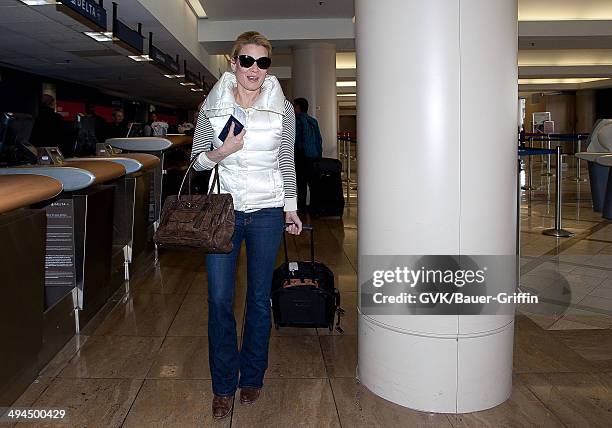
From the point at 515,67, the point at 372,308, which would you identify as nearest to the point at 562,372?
the point at 372,308

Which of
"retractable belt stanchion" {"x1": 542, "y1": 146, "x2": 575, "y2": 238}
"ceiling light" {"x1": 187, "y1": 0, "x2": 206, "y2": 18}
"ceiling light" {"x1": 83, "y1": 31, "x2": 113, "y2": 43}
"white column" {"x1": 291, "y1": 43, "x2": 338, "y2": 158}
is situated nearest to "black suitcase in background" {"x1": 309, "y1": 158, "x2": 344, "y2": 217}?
"retractable belt stanchion" {"x1": 542, "y1": 146, "x2": 575, "y2": 238}

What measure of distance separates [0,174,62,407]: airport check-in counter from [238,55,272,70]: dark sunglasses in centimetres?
95

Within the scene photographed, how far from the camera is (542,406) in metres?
2.69

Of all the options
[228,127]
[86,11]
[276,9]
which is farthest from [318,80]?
[228,127]

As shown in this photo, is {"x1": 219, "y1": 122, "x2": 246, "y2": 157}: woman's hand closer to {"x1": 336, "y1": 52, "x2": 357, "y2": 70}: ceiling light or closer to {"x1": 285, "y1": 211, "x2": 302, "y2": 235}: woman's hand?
{"x1": 285, "y1": 211, "x2": 302, "y2": 235}: woman's hand

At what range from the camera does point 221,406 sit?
2615 millimetres

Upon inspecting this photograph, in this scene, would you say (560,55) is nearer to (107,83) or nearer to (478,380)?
(107,83)

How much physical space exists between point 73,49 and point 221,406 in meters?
9.26

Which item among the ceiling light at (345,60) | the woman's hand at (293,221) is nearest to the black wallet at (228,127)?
the woman's hand at (293,221)

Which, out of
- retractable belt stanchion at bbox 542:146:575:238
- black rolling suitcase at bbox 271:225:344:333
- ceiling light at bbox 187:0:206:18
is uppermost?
ceiling light at bbox 187:0:206:18

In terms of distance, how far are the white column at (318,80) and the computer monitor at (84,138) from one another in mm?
7271

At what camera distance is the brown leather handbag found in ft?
7.77

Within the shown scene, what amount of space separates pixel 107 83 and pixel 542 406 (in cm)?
1605

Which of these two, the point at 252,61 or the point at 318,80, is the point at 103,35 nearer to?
the point at 318,80
